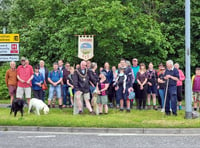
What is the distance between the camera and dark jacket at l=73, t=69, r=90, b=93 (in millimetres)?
14656

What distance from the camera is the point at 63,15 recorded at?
20.3 metres

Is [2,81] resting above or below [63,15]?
below

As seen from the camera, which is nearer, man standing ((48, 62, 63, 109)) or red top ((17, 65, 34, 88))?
red top ((17, 65, 34, 88))

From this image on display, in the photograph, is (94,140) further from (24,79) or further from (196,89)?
(196,89)

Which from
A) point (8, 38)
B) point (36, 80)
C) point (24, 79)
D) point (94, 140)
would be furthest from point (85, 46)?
point (94, 140)

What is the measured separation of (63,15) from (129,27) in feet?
11.2

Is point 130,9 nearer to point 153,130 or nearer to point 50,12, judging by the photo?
point 50,12

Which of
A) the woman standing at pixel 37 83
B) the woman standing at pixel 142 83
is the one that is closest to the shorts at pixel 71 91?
the woman standing at pixel 37 83

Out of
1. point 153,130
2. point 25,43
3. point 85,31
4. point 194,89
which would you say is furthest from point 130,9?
point 153,130

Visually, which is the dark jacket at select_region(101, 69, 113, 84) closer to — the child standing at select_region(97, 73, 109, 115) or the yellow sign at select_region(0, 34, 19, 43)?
the child standing at select_region(97, 73, 109, 115)

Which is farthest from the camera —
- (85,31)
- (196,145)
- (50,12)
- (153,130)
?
(50,12)

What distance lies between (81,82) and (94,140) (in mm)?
4472

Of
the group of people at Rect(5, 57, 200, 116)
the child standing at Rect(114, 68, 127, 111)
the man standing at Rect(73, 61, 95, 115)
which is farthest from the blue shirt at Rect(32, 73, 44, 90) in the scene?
the child standing at Rect(114, 68, 127, 111)

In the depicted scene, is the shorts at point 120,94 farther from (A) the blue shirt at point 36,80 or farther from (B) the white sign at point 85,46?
(A) the blue shirt at point 36,80
